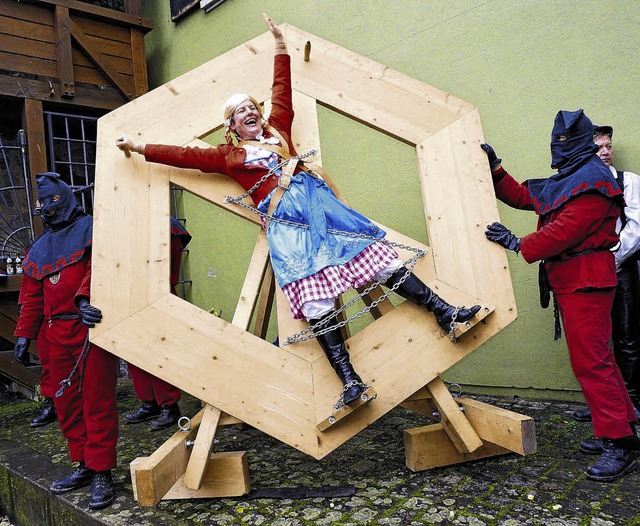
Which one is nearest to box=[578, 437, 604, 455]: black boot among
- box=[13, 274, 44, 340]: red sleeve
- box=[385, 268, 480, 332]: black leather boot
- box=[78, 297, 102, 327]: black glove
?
box=[385, 268, 480, 332]: black leather boot

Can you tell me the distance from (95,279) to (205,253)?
395 cm

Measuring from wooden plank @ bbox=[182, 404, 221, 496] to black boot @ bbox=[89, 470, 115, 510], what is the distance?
408 mm

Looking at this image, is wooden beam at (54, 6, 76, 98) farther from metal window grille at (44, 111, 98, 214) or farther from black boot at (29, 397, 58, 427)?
black boot at (29, 397, 58, 427)

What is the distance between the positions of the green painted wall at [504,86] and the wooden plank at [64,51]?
7.15 ft

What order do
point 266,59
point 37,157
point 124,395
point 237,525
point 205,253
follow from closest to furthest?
point 237,525 < point 266,59 < point 124,395 < point 37,157 < point 205,253

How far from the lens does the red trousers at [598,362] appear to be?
2736 millimetres

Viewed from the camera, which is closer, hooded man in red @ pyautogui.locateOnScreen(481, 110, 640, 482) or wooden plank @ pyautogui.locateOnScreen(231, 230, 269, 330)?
hooded man in red @ pyautogui.locateOnScreen(481, 110, 640, 482)

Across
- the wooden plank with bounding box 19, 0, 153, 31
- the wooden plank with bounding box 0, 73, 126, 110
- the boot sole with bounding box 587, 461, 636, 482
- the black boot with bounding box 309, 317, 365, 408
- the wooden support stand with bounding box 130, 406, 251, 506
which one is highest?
the wooden plank with bounding box 19, 0, 153, 31

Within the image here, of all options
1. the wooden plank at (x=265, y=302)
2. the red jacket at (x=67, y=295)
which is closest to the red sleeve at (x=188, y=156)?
the red jacket at (x=67, y=295)

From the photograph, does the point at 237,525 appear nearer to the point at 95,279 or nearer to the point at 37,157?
the point at 95,279

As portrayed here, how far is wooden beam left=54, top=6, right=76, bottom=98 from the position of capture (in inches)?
239

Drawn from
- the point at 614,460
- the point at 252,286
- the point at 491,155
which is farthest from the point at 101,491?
the point at 491,155

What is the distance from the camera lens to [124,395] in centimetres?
547

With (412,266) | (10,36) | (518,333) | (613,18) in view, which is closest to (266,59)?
(412,266)
